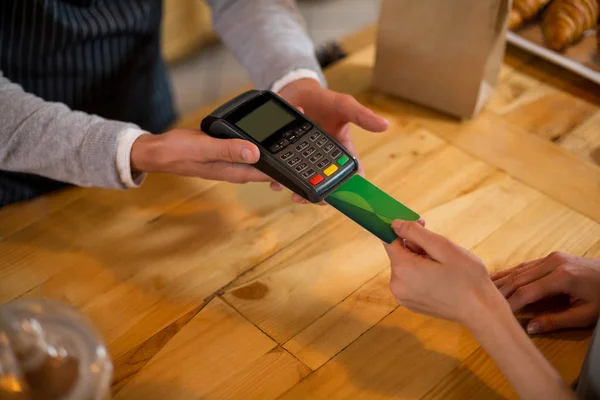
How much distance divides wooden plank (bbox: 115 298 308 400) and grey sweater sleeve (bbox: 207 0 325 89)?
0.34 metres

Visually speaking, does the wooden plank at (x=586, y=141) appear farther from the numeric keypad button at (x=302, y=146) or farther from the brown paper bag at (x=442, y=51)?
the numeric keypad button at (x=302, y=146)

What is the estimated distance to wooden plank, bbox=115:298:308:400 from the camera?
581mm

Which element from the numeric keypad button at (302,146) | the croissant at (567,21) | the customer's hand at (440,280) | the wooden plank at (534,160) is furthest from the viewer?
the croissant at (567,21)

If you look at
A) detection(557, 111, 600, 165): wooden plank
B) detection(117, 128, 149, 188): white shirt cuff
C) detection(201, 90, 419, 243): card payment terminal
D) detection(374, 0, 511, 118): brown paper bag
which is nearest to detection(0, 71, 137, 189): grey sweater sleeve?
detection(117, 128, 149, 188): white shirt cuff

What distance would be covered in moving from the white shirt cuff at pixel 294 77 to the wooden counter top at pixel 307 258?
98mm

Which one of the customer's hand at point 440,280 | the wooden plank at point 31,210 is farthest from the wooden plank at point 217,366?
the wooden plank at point 31,210

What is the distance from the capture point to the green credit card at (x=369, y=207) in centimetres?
61

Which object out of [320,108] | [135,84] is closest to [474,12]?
[320,108]

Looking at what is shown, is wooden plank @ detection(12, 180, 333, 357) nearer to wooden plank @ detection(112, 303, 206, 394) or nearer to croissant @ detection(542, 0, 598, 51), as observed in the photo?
wooden plank @ detection(112, 303, 206, 394)

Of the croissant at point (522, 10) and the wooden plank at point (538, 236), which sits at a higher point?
the croissant at point (522, 10)

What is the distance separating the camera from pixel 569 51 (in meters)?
0.94

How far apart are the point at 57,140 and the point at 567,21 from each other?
0.68 metres

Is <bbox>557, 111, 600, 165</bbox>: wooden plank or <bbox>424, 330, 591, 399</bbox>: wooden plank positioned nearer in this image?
<bbox>424, 330, 591, 399</bbox>: wooden plank

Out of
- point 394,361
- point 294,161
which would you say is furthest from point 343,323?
point 294,161
